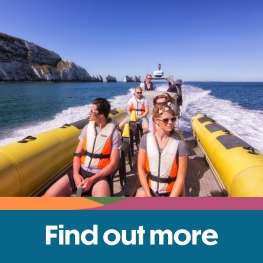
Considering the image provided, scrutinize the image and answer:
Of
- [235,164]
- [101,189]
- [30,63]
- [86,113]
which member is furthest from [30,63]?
[235,164]

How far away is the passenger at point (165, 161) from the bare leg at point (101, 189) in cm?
37

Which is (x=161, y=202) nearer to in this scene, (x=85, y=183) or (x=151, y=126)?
(x=85, y=183)

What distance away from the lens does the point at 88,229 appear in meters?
1.24

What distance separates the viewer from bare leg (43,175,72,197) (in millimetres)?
2205

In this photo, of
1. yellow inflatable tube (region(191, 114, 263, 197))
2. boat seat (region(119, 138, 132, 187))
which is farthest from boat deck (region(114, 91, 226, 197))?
yellow inflatable tube (region(191, 114, 263, 197))

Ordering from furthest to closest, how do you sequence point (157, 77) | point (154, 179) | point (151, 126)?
point (157, 77) → point (151, 126) → point (154, 179)

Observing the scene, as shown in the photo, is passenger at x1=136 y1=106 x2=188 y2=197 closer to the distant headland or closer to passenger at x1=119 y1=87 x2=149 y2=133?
passenger at x1=119 y1=87 x2=149 y2=133

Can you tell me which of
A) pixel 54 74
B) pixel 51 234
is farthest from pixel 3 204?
pixel 54 74

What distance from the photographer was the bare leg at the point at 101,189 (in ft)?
7.24

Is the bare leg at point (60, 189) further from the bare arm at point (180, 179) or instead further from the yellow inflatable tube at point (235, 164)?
the yellow inflatable tube at point (235, 164)

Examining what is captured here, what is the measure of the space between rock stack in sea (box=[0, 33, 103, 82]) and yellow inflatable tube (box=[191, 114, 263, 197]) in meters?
76.1

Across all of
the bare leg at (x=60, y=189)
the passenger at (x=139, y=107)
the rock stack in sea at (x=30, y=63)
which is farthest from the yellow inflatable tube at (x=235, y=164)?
the rock stack in sea at (x=30, y=63)

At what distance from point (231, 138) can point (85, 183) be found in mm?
2751

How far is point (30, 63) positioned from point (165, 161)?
91.0m
